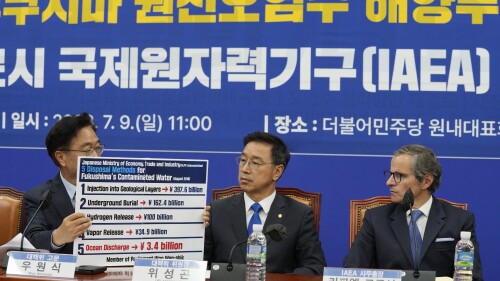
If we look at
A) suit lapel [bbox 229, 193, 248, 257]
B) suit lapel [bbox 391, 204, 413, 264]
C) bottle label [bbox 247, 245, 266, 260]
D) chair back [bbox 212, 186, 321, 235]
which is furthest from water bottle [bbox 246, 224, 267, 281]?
chair back [bbox 212, 186, 321, 235]

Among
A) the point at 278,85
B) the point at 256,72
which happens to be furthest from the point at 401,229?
the point at 256,72

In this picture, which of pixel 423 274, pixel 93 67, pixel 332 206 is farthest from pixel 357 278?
pixel 93 67

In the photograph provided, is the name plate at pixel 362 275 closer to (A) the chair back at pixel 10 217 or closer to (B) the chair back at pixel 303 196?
(B) the chair back at pixel 303 196

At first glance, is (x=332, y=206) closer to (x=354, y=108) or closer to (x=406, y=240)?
(x=354, y=108)

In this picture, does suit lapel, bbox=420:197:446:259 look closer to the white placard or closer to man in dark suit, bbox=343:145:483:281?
man in dark suit, bbox=343:145:483:281

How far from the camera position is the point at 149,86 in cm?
418

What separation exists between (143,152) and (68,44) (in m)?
0.75

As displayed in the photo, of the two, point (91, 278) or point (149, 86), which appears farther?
point (149, 86)

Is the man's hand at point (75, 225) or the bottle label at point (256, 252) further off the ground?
the man's hand at point (75, 225)

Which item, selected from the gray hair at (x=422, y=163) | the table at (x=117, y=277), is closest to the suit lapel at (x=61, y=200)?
the table at (x=117, y=277)

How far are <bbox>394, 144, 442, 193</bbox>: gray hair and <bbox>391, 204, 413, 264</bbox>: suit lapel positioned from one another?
164 millimetres

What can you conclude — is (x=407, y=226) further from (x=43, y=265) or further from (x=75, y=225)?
(x=43, y=265)

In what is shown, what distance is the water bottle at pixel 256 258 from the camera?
2355 millimetres

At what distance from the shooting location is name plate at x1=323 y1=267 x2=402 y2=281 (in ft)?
7.38
